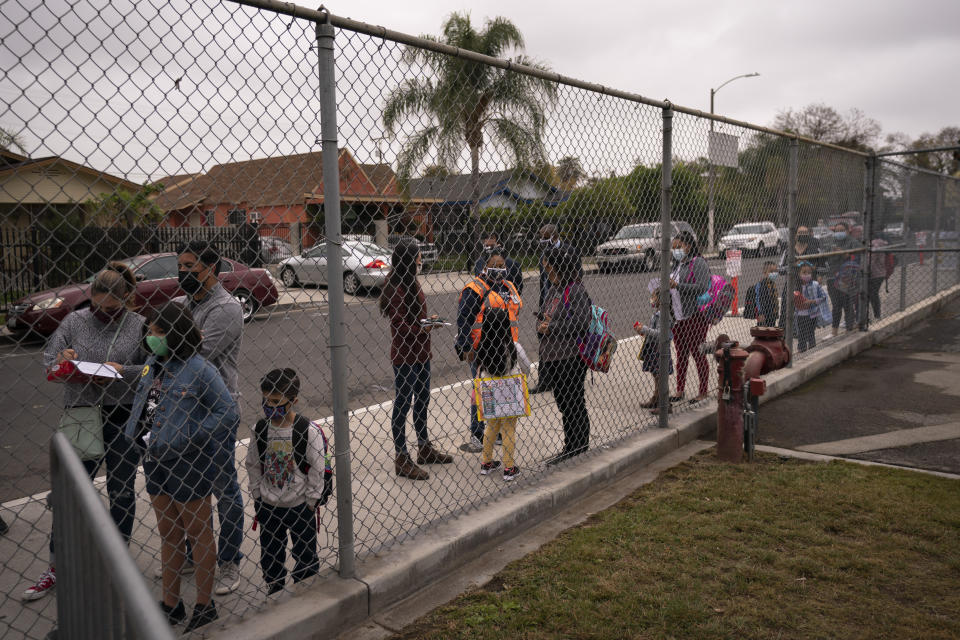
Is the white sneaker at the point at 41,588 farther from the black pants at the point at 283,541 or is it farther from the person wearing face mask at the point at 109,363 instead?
the black pants at the point at 283,541

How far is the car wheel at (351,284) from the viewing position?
12.0 feet

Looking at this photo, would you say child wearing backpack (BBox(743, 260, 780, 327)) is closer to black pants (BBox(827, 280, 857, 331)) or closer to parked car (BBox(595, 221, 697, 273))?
black pants (BBox(827, 280, 857, 331))

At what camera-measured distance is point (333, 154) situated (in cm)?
293

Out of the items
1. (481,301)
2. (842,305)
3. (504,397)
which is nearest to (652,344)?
(481,301)

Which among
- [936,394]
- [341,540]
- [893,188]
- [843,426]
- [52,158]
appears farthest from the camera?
[893,188]

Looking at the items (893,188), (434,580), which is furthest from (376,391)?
(893,188)

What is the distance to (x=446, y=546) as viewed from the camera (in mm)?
3590

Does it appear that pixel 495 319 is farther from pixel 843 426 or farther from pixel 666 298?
pixel 843 426

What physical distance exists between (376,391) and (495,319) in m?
Result: 3.49

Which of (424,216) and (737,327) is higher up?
(424,216)

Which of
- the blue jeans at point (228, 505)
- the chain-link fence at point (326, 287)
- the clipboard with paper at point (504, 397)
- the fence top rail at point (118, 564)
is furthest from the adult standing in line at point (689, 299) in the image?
the fence top rail at point (118, 564)

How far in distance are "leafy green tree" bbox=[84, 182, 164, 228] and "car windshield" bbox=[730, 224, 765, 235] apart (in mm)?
5825

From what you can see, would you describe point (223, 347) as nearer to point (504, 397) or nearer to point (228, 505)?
point (228, 505)

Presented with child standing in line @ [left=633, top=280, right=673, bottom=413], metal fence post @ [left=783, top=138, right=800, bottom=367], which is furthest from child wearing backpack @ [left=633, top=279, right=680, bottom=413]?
metal fence post @ [left=783, top=138, right=800, bottom=367]
